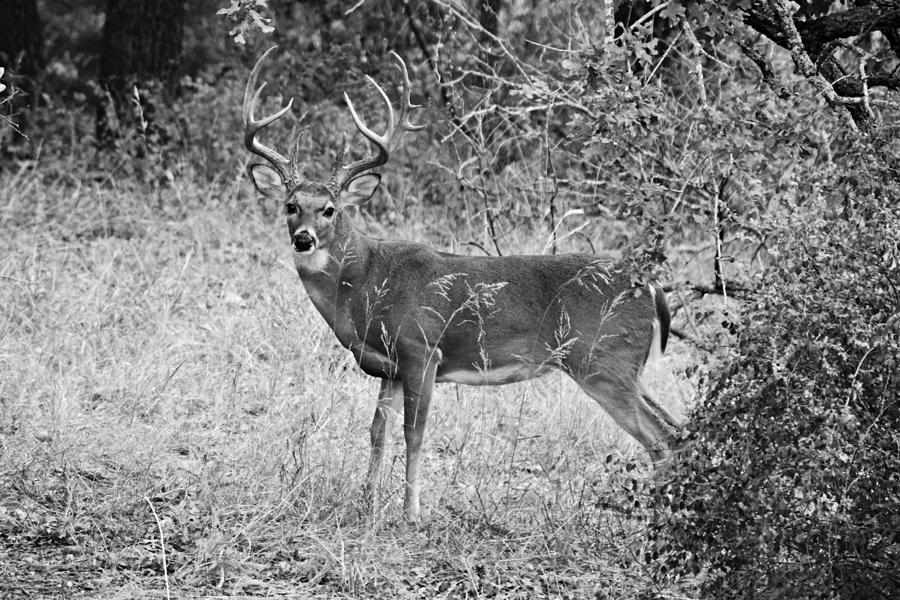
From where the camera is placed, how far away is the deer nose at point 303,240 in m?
6.28

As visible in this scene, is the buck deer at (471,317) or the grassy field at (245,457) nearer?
the grassy field at (245,457)

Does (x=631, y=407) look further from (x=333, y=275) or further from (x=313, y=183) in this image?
(x=313, y=183)

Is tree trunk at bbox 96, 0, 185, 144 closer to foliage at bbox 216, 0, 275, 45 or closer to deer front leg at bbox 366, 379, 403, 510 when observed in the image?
deer front leg at bbox 366, 379, 403, 510

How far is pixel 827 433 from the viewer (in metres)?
4.08

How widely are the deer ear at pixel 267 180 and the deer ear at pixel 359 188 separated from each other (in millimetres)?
326

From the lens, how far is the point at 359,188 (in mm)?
6738

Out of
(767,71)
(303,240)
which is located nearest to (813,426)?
(767,71)

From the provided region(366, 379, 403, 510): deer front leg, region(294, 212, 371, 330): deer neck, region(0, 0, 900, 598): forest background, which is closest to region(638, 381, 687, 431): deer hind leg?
region(0, 0, 900, 598): forest background

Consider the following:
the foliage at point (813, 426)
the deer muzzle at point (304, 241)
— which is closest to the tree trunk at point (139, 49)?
the deer muzzle at point (304, 241)

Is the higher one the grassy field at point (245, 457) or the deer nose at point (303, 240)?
the deer nose at point (303, 240)

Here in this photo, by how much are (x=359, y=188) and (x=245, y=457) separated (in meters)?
1.55

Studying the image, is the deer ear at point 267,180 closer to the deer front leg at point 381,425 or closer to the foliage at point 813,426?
the deer front leg at point 381,425

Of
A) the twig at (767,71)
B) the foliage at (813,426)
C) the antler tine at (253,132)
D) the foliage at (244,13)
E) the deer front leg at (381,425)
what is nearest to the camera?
the foliage at (813,426)

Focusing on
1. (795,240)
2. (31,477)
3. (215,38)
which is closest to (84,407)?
(31,477)
